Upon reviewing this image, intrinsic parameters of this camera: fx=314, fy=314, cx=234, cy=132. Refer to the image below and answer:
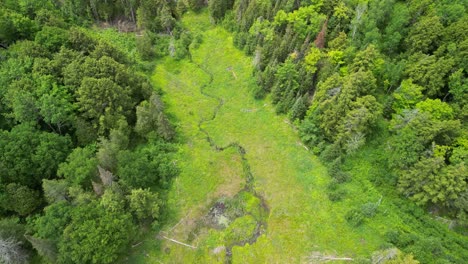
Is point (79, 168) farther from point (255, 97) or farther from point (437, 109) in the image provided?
point (437, 109)

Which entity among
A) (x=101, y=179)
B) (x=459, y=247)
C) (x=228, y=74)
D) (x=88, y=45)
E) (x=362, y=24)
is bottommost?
(x=459, y=247)

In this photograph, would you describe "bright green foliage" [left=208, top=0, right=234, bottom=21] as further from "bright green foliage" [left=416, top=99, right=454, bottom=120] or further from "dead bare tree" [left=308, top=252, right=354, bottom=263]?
"dead bare tree" [left=308, top=252, right=354, bottom=263]

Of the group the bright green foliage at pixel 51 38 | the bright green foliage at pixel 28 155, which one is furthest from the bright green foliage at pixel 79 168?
the bright green foliage at pixel 51 38

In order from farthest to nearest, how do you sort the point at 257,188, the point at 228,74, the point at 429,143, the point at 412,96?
the point at 228,74 → the point at 412,96 → the point at 257,188 → the point at 429,143

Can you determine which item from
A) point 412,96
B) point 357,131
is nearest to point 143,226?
point 357,131

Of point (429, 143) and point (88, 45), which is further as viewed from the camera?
point (88, 45)

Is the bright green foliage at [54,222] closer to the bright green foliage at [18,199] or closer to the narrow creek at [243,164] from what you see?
the bright green foliage at [18,199]

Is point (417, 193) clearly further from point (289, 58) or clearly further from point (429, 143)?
point (289, 58)
